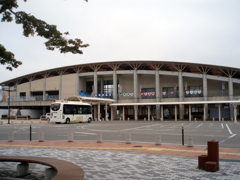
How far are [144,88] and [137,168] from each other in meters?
50.9

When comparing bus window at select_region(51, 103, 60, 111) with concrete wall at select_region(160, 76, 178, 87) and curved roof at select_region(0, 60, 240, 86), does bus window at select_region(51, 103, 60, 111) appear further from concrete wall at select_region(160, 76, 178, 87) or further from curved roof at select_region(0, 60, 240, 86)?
concrete wall at select_region(160, 76, 178, 87)

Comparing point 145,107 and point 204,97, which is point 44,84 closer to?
point 145,107

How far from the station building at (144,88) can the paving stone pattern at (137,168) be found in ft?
124

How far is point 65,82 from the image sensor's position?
59.6 metres

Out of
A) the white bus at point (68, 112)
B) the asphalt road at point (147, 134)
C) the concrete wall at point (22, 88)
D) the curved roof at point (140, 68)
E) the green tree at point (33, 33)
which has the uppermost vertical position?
the curved roof at point (140, 68)

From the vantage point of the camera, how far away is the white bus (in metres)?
34.6

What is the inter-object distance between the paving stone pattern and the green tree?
3657mm

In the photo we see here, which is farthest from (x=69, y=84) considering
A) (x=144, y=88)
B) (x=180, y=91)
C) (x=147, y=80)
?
(x=180, y=91)

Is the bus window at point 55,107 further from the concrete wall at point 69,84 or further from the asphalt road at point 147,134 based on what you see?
the concrete wall at point 69,84

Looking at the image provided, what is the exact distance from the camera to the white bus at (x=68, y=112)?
3459 centimetres

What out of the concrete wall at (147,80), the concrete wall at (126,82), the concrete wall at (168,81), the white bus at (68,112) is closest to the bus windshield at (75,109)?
the white bus at (68,112)

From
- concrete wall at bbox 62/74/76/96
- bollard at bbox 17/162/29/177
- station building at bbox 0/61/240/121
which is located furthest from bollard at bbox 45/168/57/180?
concrete wall at bbox 62/74/76/96

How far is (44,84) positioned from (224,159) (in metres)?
58.1

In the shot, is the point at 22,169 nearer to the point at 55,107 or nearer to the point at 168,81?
the point at 55,107
